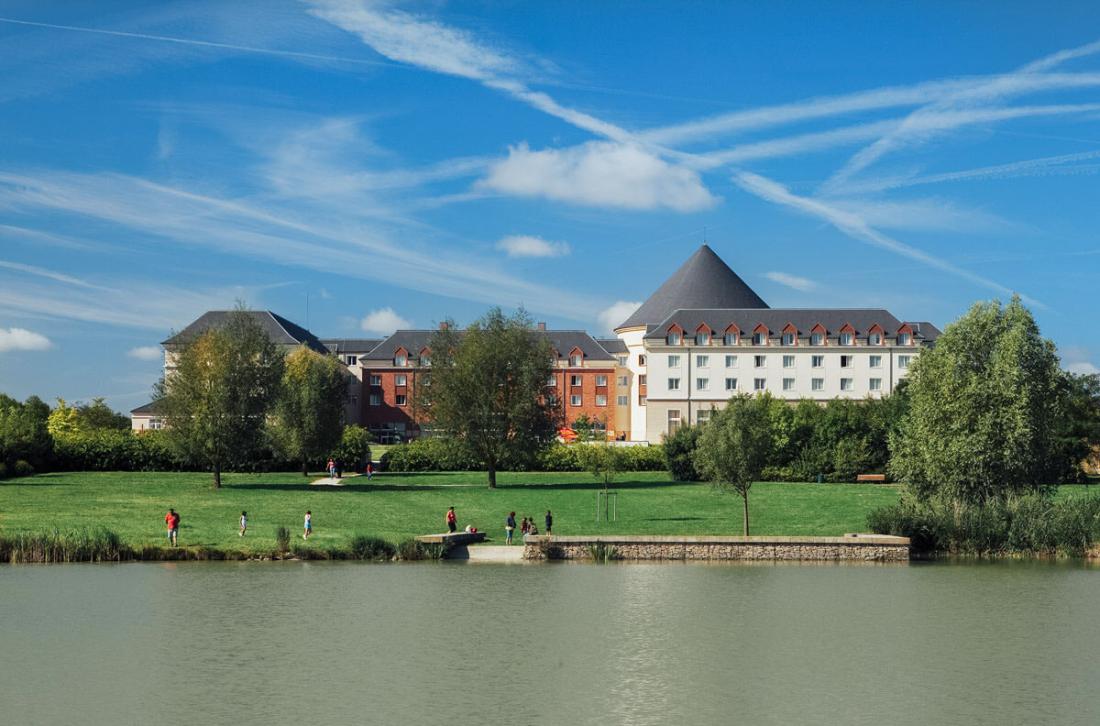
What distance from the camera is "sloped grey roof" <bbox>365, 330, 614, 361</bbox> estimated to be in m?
130

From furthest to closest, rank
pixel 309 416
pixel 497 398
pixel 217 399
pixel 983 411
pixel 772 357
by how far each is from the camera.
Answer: pixel 772 357
pixel 309 416
pixel 497 398
pixel 217 399
pixel 983 411

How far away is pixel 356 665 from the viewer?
2647cm

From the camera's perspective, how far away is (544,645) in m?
28.8

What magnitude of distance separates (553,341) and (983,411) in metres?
83.0

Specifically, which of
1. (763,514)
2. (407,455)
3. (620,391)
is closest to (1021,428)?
(763,514)

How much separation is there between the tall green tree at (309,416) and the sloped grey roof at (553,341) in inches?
1947

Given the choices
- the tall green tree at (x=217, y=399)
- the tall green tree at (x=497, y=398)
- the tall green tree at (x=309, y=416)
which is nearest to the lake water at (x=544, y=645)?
the tall green tree at (x=217, y=399)

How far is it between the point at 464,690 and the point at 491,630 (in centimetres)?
627

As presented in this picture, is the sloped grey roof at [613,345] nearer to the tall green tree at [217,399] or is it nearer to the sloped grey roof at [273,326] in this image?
the sloped grey roof at [273,326]

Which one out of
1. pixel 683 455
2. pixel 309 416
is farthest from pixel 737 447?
pixel 309 416

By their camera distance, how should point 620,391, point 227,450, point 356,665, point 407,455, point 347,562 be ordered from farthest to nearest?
point 620,391 → point 407,455 → point 227,450 → point 347,562 → point 356,665

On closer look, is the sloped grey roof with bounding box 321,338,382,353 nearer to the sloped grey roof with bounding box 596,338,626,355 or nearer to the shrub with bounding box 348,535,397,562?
the sloped grey roof with bounding box 596,338,626,355

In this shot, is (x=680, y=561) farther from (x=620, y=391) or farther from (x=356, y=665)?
(x=620, y=391)

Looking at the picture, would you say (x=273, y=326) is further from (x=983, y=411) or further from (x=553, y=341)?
(x=983, y=411)
